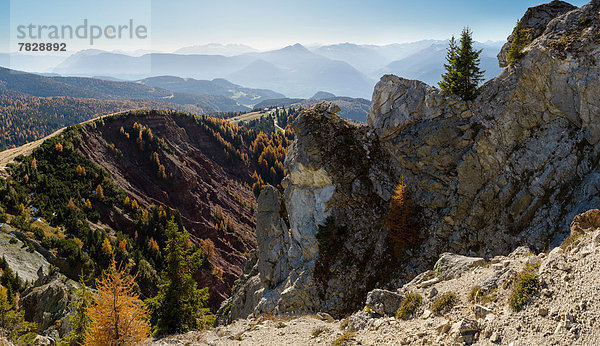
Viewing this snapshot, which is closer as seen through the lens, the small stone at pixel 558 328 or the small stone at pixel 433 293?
the small stone at pixel 558 328

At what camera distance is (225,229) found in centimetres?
12738

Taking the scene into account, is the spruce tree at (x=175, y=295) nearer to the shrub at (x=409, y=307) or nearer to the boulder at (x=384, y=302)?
the boulder at (x=384, y=302)

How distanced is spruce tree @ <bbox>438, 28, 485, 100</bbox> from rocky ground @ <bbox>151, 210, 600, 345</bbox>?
2155 centimetres

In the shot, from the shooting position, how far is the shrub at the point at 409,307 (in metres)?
15.6

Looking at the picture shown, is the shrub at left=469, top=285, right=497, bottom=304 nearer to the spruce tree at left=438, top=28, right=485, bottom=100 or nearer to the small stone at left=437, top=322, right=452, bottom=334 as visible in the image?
the small stone at left=437, top=322, right=452, bottom=334

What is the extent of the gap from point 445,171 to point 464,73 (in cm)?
1113

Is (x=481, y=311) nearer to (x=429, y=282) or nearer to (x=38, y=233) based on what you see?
(x=429, y=282)

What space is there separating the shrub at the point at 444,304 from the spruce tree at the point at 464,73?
26468 millimetres

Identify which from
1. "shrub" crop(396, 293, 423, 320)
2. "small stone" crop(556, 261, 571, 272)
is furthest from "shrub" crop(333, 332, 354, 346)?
"small stone" crop(556, 261, 571, 272)

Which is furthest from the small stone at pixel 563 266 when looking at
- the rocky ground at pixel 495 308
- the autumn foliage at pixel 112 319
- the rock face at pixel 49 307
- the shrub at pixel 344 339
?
Answer: the rock face at pixel 49 307

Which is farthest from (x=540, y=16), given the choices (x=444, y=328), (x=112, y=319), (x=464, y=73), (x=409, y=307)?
(x=112, y=319)

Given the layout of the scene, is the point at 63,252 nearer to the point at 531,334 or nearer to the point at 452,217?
the point at 452,217

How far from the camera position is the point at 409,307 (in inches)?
619

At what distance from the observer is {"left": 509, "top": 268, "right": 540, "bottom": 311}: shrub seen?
11.4m
